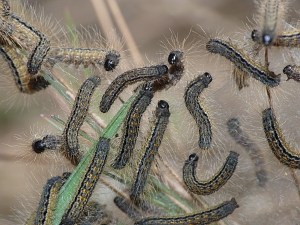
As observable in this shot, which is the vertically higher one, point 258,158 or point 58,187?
point 258,158

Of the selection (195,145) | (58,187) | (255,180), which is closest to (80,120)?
(58,187)

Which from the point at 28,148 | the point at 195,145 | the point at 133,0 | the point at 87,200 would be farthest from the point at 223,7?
the point at 87,200

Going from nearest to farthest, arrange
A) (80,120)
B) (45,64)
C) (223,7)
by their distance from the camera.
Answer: (80,120), (45,64), (223,7)

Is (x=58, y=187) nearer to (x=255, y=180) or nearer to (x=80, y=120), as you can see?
(x=80, y=120)

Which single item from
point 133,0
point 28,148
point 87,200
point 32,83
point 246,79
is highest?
point 133,0

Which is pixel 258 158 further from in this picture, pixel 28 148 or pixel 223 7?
pixel 223 7

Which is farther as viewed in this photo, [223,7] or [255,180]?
[223,7]

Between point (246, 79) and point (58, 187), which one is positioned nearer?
point (58, 187)

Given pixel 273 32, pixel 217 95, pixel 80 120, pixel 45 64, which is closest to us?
pixel 273 32

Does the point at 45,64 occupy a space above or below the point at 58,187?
above
